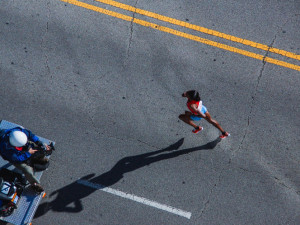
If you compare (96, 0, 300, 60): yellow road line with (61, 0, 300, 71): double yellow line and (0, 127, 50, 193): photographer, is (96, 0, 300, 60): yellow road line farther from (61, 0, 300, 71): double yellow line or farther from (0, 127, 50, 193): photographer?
(0, 127, 50, 193): photographer

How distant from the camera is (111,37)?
762 cm

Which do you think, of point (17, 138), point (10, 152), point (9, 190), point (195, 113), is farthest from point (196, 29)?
point (9, 190)

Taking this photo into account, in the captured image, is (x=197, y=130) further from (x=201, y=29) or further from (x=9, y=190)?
(x=9, y=190)

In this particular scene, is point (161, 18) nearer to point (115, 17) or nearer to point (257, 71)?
point (115, 17)

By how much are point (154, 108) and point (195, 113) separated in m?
1.10

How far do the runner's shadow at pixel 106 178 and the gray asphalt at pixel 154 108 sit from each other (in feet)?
0.07

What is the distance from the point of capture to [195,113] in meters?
6.66

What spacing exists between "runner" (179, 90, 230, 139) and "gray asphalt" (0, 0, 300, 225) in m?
0.30

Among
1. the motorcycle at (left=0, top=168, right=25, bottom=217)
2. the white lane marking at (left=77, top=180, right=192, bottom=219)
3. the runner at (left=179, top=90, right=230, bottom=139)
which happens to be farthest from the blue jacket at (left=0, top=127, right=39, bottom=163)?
the runner at (left=179, top=90, right=230, bottom=139)

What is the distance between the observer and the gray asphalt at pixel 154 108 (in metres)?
6.95

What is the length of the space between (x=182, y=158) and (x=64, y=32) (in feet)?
13.5

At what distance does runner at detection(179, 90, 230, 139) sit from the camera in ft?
21.1

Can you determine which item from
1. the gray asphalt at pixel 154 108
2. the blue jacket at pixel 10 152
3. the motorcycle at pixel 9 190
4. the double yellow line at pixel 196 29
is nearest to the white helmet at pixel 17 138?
the blue jacket at pixel 10 152

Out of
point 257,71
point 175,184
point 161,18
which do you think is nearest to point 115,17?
point 161,18
